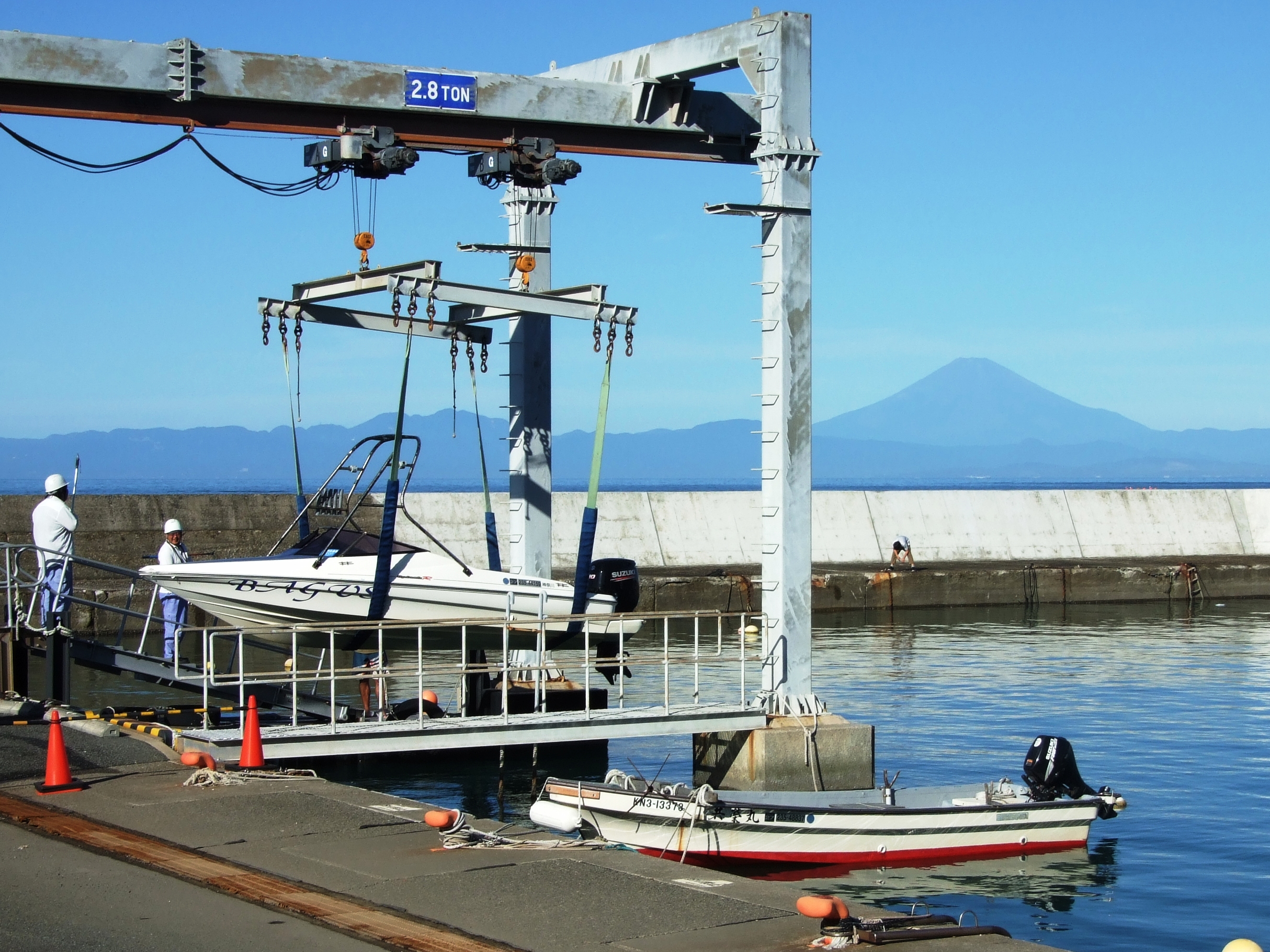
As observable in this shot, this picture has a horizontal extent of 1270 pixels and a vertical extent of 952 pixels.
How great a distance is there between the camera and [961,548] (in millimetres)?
39469

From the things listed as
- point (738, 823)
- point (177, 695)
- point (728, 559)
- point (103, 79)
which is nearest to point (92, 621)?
point (177, 695)

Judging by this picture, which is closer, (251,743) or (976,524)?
(251,743)

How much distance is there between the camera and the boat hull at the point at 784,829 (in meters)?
13.0

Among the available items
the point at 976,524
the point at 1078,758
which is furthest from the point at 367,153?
the point at 976,524

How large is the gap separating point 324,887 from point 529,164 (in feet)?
29.7

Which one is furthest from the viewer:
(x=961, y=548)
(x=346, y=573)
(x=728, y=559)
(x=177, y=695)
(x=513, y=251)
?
(x=961, y=548)

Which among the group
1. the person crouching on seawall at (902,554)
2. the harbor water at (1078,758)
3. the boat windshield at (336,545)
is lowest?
the harbor water at (1078,758)

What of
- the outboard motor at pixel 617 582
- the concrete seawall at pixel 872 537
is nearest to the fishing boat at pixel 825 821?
the outboard motor at pixel 617 582

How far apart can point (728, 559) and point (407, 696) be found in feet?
51.7

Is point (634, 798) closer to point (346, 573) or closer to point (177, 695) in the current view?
point (346, 573)

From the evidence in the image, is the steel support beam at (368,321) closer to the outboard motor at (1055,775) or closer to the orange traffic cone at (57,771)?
the orange traffic cone at (57,771)

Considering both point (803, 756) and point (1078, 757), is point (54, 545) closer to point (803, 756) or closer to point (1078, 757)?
point (803, 756)

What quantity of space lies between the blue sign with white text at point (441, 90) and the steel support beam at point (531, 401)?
2332mm

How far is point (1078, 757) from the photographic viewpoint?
1859 centimetres
